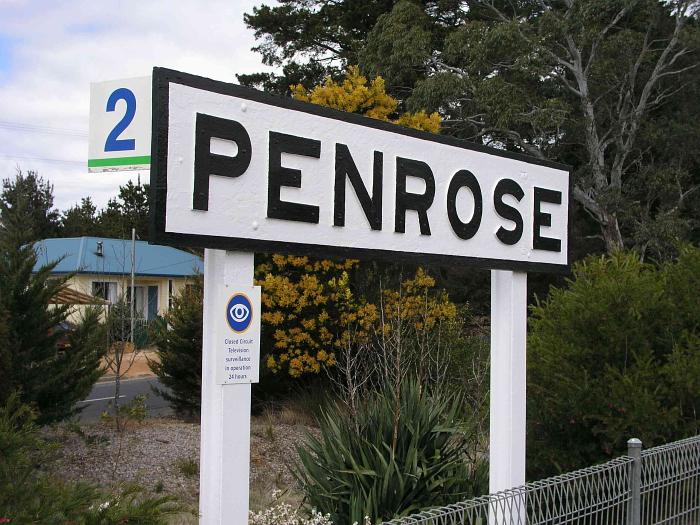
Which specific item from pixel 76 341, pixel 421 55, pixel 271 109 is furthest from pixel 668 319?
pixel 421 55

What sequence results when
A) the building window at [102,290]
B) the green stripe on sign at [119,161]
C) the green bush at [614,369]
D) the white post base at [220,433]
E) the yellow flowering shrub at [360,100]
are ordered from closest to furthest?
1. the white post base at [220,433]
2. the green stripe on sign at [119,161]
3. the green bush at [614,369]
4. the yellow flowering shrub at [360,100]
5. the building window at [102,290]

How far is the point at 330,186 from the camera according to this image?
409 centimetres

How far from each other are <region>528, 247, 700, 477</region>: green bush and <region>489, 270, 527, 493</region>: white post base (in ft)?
3.74

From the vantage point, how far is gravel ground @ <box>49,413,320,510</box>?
Answer: 7.78m

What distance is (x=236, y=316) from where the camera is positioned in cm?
364

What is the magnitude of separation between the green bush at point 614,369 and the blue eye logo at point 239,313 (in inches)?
134

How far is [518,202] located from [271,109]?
2061 mm

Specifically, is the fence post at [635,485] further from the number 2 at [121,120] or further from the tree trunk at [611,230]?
the tree trunk at [611,230]

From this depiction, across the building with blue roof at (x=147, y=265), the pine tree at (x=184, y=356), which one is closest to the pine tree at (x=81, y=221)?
the building with blue roof at (x=147, y=265)

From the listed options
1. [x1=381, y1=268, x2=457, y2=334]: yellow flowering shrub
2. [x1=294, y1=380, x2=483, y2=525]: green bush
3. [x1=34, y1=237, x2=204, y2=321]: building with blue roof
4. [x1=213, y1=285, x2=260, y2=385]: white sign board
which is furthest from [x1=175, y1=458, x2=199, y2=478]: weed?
[x1=34, y1=237, x2=204, y2=321]: building with blue roof

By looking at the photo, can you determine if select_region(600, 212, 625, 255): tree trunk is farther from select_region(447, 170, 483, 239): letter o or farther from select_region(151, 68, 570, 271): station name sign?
select_region(447, 170, 483, 239): letter o

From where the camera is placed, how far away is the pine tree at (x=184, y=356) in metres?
12.7

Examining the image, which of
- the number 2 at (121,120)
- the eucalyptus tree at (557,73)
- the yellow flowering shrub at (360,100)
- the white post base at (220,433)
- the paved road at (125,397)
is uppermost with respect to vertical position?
the eucalyptus tree at (557,73)

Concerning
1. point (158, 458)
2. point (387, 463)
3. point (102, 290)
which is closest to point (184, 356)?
point (158, 458)
